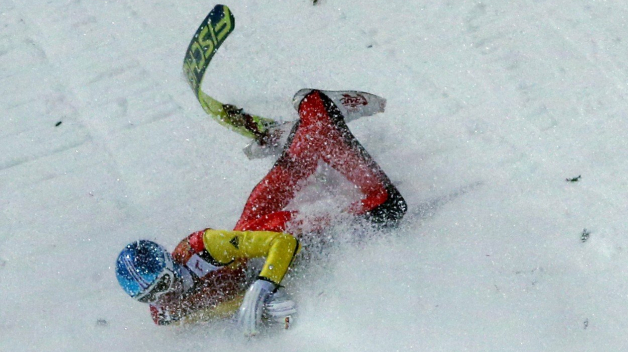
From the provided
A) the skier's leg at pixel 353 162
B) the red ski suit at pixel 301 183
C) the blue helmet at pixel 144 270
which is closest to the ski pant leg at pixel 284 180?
the red ski suit at pixel 301 183

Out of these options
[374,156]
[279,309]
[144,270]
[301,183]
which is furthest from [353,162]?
[144,270]

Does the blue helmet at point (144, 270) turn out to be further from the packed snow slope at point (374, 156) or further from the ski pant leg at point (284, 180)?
the ski pant leg at point (284, 180)

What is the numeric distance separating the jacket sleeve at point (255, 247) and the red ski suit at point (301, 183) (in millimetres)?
101

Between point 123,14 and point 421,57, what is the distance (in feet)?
8.22

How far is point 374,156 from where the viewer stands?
15.8 feet

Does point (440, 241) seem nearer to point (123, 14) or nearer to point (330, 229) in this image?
point (330, 229)

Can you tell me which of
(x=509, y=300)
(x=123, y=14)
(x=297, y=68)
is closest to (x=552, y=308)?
(x=509, y=300)

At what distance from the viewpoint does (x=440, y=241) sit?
Answer: 4.23 metres

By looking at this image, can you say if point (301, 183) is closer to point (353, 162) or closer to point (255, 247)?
point (353, 162)

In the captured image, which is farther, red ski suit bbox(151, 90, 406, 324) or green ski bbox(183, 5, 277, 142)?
red ski suit bbox(151, 90, 406, 324)

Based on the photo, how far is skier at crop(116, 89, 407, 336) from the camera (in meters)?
3.61

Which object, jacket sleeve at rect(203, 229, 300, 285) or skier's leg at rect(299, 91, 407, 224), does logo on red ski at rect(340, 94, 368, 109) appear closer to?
skier's leg at rect(299, 91, 407, 224)

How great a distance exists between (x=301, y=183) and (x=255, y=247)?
76cm

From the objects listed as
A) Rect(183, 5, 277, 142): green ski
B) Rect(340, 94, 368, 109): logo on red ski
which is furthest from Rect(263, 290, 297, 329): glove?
Rect(340, 94, 368, 109): logo on red ski
